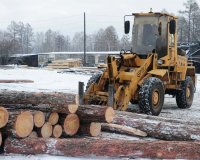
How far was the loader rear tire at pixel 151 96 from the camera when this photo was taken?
1194 cm

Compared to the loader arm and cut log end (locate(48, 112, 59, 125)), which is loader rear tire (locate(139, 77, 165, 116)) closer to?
the loader arm

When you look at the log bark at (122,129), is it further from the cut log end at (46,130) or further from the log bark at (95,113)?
the cut log end at (46,130)

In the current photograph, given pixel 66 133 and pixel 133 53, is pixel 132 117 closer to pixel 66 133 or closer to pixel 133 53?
pixel 66 133

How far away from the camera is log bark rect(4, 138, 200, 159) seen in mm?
7445

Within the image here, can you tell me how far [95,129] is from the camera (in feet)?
29.7

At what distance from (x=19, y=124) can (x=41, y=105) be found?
1.00m

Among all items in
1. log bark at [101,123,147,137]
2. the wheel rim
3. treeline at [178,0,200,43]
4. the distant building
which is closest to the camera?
log bark at [101,123,147,137]

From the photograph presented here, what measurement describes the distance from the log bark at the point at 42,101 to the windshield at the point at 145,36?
5127 millimetres

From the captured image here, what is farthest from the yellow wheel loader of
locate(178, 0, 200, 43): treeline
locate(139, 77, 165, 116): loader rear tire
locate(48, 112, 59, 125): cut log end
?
locate(178, 0, 200, 43): treeline

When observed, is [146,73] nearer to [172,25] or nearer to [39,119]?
[172,25]

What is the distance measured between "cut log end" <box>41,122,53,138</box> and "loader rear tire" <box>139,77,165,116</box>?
4.01 meters

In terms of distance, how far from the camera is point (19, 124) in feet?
26.0

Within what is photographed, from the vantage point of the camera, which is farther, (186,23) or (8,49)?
(186,23)

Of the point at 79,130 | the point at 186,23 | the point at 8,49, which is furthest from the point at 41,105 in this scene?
the point at 186,23
